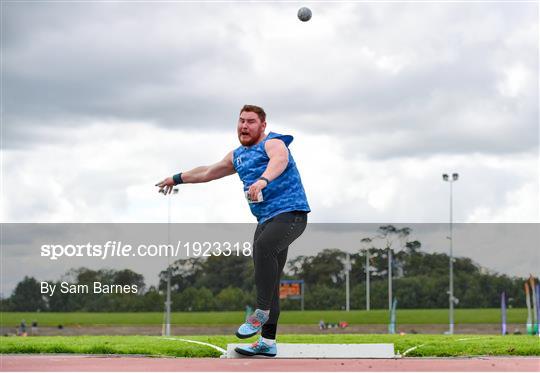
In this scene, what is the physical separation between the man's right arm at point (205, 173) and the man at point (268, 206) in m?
0.20

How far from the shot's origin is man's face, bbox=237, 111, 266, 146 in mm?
7871

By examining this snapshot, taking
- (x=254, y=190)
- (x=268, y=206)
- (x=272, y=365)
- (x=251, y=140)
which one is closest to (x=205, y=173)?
(x=251, y=140)

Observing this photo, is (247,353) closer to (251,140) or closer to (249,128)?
(251,140)

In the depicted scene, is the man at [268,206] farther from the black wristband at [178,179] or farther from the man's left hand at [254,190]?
the black wristband at [178,179]

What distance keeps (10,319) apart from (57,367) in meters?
72.9

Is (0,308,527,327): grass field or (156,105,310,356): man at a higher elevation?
(156,105,310,356): man

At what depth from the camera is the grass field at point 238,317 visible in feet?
242

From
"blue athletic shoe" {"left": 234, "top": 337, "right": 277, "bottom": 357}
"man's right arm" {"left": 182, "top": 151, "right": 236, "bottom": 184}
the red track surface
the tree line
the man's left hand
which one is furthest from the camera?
the tree line

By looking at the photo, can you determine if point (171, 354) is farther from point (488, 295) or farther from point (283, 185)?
point (488, 295)

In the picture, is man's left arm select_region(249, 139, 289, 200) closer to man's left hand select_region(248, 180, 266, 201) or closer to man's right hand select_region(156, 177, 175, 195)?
man's left hand select_region(248, 180, 266, 201)

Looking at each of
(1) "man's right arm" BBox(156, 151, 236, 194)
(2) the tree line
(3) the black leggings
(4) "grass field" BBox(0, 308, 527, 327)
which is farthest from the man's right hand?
(4) "grass field" BBox(0, 308, 527, 327)

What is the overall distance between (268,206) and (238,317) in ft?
226

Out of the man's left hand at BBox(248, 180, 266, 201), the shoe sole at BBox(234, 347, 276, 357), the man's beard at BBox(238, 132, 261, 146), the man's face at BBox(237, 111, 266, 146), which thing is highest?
the man's face at BBox(237, 111, 266, 146)

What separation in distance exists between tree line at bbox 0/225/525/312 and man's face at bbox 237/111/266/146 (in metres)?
43.7
